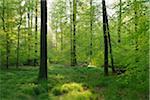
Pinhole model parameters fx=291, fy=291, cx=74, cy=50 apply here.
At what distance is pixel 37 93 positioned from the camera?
1194 cm

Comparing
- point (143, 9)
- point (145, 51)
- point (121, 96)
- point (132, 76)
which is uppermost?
point (143, 9)

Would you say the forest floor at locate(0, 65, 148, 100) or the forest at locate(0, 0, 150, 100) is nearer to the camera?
the forest at locate(0, 0, 150, 100)

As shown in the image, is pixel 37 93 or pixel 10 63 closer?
pixel 37 93

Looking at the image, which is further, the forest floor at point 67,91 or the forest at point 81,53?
the forest floor at point 67,91

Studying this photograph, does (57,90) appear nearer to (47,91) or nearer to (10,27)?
(47,91)

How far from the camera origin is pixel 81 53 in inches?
1027

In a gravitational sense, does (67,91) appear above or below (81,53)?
below

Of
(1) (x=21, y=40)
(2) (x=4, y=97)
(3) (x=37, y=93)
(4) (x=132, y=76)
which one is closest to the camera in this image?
(4) (x=132, y=76)

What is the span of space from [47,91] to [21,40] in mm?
12329

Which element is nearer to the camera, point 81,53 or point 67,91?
point 67,91

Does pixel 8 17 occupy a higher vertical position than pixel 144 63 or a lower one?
higher

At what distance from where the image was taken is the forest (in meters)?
10.1

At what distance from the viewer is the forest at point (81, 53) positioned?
10102 millimetres

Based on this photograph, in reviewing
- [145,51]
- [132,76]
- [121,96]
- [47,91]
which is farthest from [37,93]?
[145,51]
